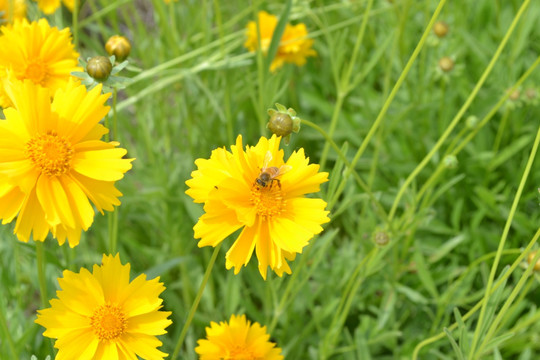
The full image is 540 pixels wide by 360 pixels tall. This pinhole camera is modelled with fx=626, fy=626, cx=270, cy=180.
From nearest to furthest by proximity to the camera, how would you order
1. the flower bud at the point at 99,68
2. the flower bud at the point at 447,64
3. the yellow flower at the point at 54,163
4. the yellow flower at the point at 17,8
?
the yellow flower at the point at 54,163 < the flower bud at the point at 99,68 < the yellow flower at the point at 17,8 < the flower bud at the point at 447,64

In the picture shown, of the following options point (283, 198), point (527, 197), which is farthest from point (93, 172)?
point (527, 197)

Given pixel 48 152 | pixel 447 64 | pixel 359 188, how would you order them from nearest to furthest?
pixel 48 152 < pixel 447 64 < pixel 359 188

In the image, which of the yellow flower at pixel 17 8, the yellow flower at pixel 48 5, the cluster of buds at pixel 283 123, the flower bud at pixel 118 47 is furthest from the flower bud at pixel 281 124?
the yellow flower at pixel 17 8

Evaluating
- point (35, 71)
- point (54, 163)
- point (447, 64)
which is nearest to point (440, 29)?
point (447, 64)

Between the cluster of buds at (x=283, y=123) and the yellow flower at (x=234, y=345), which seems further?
the yellow flower at (x=234, y=345)

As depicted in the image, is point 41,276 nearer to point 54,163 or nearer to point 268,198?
point 54,163

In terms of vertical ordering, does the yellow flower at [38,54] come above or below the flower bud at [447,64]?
above

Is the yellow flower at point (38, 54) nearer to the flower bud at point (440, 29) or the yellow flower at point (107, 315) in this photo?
the yellow flower at point (107, 315)

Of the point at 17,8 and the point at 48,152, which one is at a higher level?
the point at 17,8
